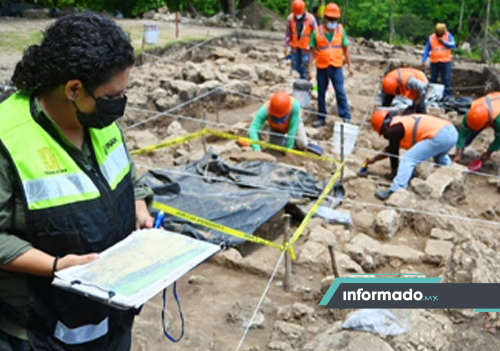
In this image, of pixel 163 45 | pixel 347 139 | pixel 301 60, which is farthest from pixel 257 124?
pixel 163 45

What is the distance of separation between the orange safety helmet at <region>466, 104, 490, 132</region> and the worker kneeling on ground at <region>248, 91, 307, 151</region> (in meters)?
2.22

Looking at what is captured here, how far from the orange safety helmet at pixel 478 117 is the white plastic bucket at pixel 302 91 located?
125 inches

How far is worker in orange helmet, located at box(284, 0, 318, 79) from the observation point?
35.0 feet

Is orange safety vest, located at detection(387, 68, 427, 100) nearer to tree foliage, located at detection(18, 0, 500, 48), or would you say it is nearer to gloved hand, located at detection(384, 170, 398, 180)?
gloved hand, located at detection(384, 170, 398, 180)

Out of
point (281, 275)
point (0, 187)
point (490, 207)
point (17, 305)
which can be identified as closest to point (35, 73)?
point (0, 187)

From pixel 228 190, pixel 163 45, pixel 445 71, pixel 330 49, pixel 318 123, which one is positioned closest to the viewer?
pixel 228 190

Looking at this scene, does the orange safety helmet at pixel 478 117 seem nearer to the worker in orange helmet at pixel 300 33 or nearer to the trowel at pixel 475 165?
the trowel at pixel 475 165

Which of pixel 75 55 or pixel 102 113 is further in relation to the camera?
pixel 102 113

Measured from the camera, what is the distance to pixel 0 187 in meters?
1.52

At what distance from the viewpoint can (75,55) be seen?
1610 mm

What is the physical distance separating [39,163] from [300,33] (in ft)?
32.2

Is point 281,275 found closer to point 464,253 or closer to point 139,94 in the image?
point 464,253

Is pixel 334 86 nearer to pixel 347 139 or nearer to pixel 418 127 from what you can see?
pixel 347 139

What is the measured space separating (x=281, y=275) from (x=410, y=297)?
4.57 feet
